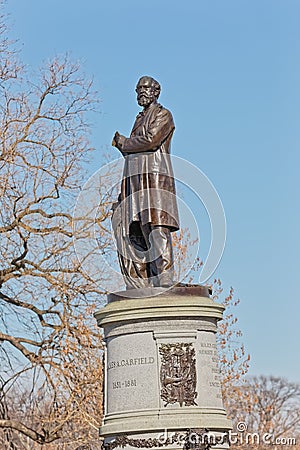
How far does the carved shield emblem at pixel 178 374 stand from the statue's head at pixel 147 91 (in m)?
2.88

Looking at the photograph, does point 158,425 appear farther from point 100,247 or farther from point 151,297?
point 100,247

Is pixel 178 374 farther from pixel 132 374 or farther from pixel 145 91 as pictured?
pixel 145 91

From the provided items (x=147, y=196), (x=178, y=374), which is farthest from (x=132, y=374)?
(x=147, y=196)

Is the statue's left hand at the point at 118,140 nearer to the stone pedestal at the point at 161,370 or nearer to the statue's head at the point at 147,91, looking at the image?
the statue's head at the point at 147,91

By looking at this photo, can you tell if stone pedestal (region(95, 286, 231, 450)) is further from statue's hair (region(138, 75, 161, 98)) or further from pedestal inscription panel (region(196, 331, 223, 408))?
statue's hair (region(138, 75, 161, 98))

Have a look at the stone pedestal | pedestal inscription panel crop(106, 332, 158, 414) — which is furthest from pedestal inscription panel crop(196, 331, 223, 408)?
pedestal inscription panel crop(106, 332, 158, 414)

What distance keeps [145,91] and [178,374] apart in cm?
326

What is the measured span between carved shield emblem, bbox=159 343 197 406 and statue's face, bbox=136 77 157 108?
2875 mm

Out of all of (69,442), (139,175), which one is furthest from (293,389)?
(139,175)

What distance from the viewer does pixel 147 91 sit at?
12.6 metres

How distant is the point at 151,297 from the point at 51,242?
8744 mm

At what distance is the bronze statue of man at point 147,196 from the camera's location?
12.3 m

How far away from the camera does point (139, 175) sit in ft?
41.1

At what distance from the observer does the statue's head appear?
41.4ft
